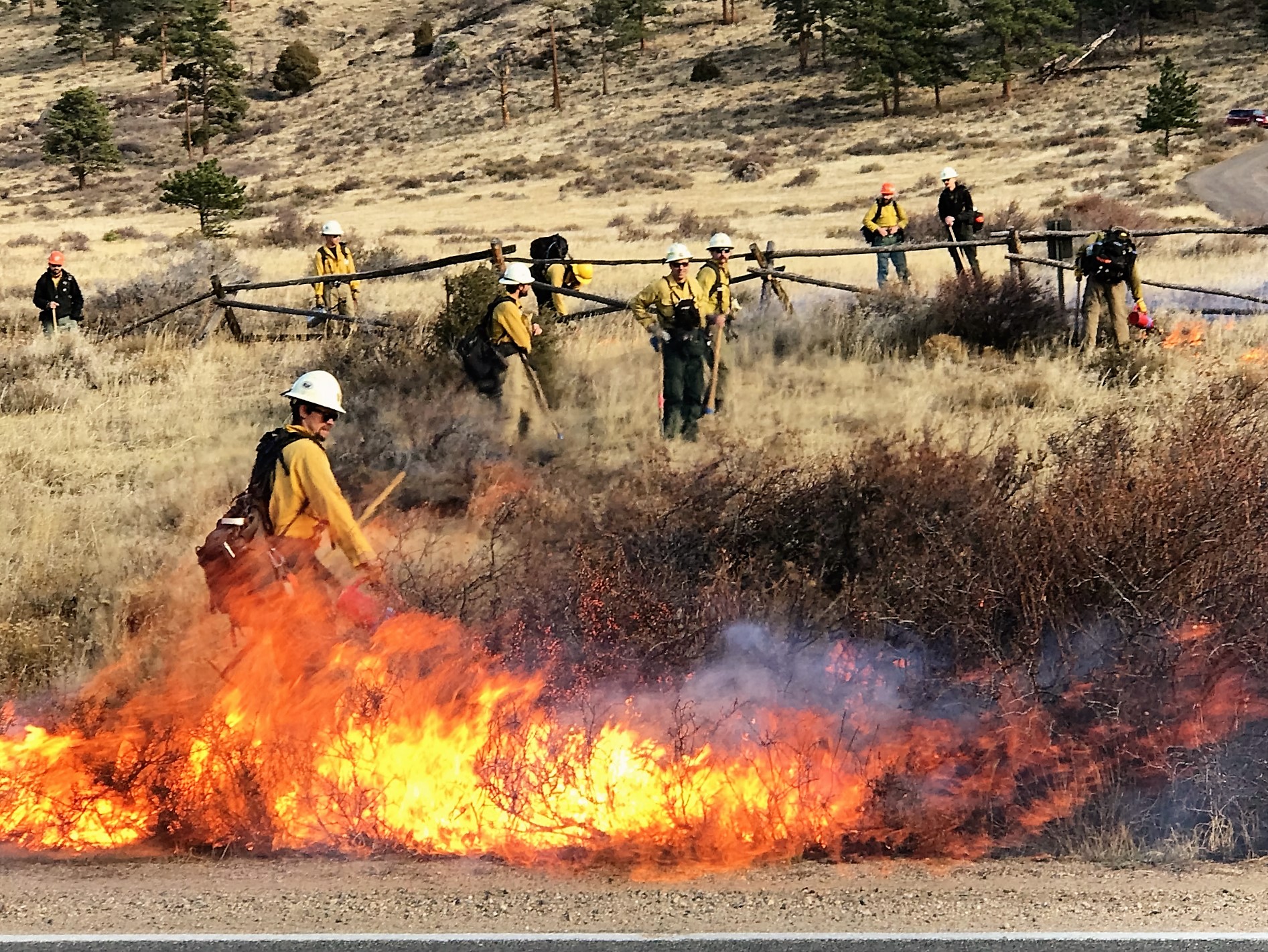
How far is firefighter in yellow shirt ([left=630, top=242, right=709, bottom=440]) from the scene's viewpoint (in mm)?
9898

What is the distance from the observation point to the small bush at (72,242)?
29906 millimetres

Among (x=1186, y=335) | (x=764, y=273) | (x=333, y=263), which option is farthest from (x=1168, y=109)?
(x=333, y=263)

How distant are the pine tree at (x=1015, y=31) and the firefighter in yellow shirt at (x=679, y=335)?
46.0 m

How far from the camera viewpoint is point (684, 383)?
10.4m

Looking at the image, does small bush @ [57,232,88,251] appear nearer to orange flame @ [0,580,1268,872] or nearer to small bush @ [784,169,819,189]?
small bush @ [784,169,819,189]

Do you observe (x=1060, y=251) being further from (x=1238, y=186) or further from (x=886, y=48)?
(x=886, y=48)

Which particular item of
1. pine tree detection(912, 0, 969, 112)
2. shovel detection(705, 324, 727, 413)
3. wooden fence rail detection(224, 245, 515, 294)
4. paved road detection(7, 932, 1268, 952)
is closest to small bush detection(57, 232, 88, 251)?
wooden fence rail detection(224, 245, 515, 294)

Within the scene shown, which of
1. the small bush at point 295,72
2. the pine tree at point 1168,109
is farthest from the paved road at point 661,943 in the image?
the small bush at point 295,72

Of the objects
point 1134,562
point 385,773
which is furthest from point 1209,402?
point 385,773

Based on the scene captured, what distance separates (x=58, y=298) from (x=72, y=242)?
1739cm

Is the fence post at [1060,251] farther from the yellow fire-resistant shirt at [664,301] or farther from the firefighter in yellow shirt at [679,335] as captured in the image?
the yellow fire-resistant shirt at [664,301]

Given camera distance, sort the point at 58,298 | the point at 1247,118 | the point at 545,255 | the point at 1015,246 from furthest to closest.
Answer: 1. the point at 1247,118
2. the point at 58,298
3. the point at 545,255
4. the point at 1015,246

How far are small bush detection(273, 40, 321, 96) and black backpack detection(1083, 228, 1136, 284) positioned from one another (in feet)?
233

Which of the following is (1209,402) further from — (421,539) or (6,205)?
(6,205)
